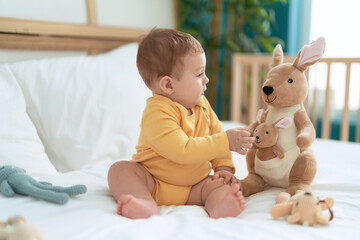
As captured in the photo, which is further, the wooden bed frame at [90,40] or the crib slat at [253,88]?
the crib slat at [253,88]

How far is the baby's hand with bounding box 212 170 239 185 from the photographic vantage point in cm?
95

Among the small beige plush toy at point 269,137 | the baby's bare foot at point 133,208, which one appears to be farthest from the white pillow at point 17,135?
the small beige plush toy at point 269,137

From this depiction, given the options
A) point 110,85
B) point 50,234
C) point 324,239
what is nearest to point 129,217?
point 50,234

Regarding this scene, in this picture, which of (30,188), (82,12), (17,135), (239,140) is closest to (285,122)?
(239,140)

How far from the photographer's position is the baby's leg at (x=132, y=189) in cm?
80

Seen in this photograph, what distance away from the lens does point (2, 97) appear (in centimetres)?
112

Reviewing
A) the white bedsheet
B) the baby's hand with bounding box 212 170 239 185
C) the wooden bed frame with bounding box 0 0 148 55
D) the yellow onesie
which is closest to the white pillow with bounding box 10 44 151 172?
the wooden bed frame with bounding box 0 0 148 55

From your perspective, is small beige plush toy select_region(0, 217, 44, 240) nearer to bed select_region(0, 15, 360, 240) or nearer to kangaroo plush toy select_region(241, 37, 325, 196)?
bed select_region(0, 15, 360, 240)

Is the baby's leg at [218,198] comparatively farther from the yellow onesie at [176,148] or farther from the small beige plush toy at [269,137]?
the small beige plush toy at [269,137]

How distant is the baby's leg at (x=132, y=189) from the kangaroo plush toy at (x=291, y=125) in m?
0.26

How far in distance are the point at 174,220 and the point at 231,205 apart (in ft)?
0.43

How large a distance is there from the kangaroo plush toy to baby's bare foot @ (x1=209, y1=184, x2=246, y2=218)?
16 cm

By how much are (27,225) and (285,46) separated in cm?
206

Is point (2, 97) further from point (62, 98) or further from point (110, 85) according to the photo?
point (110, 85)
